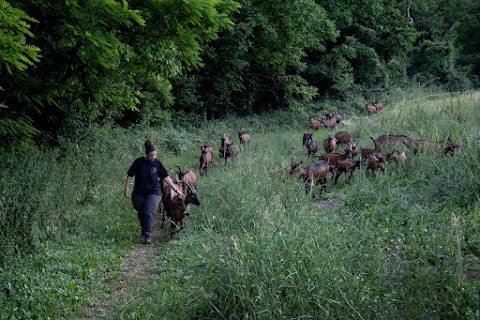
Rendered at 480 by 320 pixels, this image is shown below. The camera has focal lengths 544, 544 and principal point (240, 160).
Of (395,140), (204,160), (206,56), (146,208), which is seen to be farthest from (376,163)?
(206,56)

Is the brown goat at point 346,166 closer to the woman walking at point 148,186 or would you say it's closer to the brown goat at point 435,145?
the brown goat at point 435,145

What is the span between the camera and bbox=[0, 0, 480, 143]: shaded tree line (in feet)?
30.8

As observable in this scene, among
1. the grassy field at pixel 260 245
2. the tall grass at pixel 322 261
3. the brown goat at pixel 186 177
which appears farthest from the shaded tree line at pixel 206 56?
the tall grass at pixel 322 261

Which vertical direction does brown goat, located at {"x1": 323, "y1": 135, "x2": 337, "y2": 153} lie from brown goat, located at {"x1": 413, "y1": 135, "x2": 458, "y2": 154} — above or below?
below

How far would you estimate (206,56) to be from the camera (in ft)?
83.7

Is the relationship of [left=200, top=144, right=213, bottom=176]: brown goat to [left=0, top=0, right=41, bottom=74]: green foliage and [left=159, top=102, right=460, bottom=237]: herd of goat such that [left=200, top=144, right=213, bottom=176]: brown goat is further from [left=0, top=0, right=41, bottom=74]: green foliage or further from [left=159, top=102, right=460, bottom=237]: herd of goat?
[left=0, top=0, right=41, bottom=74]: green foliage

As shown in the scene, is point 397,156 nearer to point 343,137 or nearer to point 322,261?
point 343,137

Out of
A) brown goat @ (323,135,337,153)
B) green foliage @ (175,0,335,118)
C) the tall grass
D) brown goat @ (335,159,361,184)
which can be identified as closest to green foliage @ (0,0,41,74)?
the tall grass

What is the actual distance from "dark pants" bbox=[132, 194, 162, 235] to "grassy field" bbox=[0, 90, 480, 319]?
0.42 metres

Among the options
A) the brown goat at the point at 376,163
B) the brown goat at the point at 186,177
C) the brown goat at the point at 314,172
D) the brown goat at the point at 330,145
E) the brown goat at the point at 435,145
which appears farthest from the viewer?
the brown goat at the point at 330,145

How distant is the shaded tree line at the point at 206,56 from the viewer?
9.38m

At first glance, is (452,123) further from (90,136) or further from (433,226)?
(90,136)

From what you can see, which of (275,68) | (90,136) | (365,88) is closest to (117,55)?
(90,136)

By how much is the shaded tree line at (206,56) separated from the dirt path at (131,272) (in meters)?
3.03
